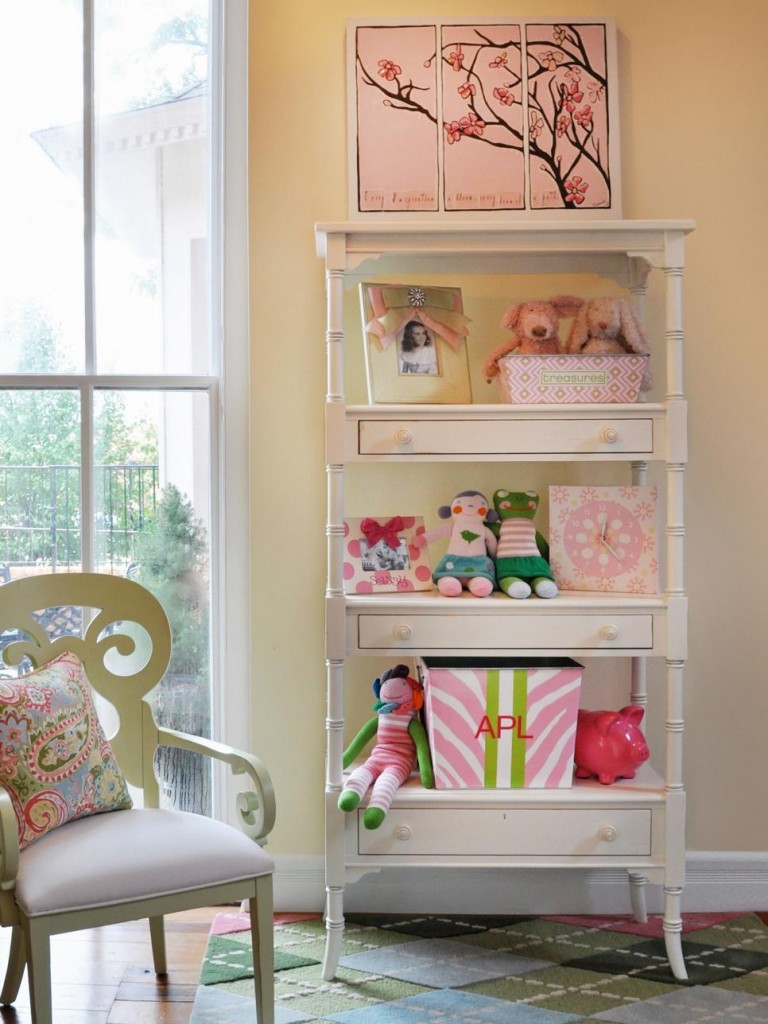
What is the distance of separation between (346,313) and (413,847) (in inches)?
51.1

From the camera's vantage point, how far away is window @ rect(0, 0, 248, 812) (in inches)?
106

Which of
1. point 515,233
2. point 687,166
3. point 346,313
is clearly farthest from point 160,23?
point 687,166

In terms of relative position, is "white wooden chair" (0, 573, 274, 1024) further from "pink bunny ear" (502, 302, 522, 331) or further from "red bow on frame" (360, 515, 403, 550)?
"pink bunny ear" (502, 302, 522, 331)

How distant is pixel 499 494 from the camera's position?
8.08 feet

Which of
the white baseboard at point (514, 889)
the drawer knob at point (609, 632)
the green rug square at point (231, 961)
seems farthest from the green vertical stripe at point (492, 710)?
the green rug square at point (231, 961)

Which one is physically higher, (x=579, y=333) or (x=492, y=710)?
(x=579, y=333)

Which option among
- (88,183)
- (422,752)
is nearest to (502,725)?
(422,752)

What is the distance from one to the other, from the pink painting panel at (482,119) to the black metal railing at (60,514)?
3.65 feet

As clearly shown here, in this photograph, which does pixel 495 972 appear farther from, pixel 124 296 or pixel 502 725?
pixel 124 296

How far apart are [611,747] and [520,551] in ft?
1.58

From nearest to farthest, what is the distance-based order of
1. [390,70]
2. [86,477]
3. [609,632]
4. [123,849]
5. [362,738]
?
[123,849] < [609,632] < [362,738] < [390,70] < [86,477]

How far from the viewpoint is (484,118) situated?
2.57 meters

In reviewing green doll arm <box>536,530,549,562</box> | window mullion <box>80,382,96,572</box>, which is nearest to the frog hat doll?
green doll arm <box>536,530,549,562</box>

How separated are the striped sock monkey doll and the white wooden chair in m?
0.32
